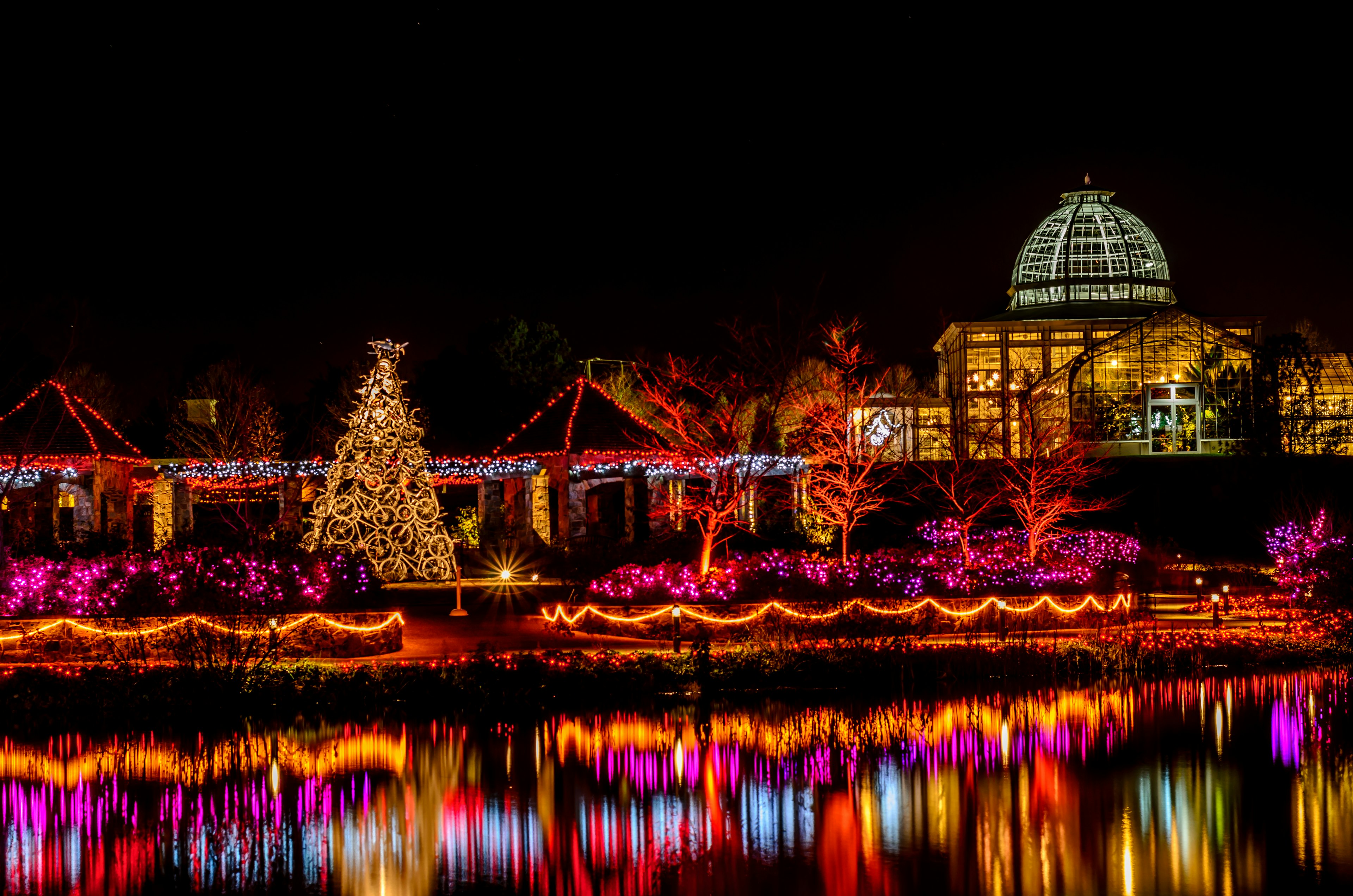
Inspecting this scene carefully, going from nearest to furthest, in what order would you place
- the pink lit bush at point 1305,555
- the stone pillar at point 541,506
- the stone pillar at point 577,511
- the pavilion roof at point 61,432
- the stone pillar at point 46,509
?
the pink lit bush at point 1305,555 → the pavilion roof at point 61,432 → the stone pillar at point 46,509 → the stone pillar at point 577,511 → the stone pillar at point 541,506

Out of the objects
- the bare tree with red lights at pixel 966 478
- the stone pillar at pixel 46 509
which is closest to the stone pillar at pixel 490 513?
the stone pillar at pixel 46 509

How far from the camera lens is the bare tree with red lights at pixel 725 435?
24.6 meters

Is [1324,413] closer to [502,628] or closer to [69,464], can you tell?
[502,628]

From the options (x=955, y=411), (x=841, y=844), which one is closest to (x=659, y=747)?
(x=841, y=844)

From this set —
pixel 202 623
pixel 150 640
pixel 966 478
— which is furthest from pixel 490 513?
pixel 202 623

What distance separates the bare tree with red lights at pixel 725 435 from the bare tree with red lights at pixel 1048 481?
17.2 feet

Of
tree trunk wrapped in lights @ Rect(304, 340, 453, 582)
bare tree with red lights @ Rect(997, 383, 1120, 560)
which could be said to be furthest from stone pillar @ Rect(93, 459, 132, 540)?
bare tree with red lights @ Rect(997, 383, 1120, 560)

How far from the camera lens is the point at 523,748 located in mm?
13617

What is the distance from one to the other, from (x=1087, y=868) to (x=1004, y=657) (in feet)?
28.4

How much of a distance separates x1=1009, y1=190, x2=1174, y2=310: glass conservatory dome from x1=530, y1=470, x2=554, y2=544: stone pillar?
32.3 m

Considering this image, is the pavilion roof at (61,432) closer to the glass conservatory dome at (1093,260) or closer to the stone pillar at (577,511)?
the stone pillar at (577,511)

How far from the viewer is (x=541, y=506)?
108 ft

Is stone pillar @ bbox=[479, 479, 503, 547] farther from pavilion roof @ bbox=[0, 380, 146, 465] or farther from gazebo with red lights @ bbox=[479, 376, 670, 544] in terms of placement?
pavilion roof @ bbox=[0, 380, 146, 465]

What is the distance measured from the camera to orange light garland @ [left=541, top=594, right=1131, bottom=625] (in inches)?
766
